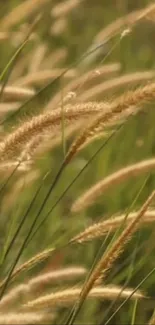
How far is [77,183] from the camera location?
2801mm

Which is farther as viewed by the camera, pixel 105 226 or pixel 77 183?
pixel 77 183

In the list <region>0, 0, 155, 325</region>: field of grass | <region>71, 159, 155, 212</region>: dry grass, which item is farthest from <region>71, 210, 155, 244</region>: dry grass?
<region>71, 159, 155, 212</region>: dry grass

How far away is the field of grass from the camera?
1349 millimetres

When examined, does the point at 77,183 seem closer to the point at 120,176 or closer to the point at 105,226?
the point at 120,176

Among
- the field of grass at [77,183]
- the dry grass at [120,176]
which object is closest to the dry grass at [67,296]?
the field of grass at [77,183]

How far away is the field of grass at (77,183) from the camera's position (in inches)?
53.1

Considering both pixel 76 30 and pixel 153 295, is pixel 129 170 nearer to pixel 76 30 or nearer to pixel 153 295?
pixel 153 295

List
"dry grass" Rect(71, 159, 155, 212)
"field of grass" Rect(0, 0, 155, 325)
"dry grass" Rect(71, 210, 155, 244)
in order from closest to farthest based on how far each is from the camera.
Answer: "field of grass" Rect(0, 0, 155, 325)
"dry grass" Rect(71, 210, 155, 244)
"dry grass" Rect(71, 159, 155, 212)

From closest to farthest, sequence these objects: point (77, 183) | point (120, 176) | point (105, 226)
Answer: point (105, 226) → point (120, 176) → point (77, 183)

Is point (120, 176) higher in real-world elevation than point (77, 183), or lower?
higher

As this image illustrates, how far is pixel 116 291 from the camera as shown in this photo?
4.96 feet

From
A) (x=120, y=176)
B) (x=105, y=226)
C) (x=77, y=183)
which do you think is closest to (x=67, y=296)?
(x=105, y=226)

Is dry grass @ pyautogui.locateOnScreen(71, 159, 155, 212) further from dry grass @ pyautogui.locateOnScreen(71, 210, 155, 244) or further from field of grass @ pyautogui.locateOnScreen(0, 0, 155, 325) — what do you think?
dry grass @ pyautogui.locateOnScreen(71, 210, 155, 244)

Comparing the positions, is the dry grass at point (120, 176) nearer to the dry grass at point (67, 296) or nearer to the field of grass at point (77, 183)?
the field of grass at point (77, 183)
